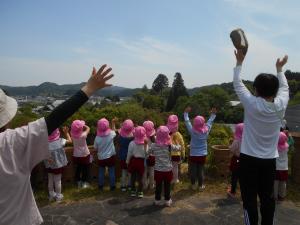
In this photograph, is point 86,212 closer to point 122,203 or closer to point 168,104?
point 122,203

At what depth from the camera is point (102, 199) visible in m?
6.66

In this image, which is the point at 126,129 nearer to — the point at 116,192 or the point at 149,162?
the point at 149,162

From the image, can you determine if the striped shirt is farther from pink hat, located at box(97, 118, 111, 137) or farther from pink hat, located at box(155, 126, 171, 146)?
pink hat, located at box(97, 118, 111, 137)

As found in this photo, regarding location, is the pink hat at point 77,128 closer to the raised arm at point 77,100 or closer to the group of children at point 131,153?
the group of children at point 131,153

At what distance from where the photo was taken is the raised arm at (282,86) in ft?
12.3

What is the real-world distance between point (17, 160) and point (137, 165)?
479 centimetres

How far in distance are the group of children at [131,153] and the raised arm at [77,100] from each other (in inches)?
164

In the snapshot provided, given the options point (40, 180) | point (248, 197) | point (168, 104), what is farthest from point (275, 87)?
point (168, 104)

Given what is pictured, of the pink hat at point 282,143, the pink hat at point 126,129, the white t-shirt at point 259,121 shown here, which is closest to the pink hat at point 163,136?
the pink hat at point 126,129

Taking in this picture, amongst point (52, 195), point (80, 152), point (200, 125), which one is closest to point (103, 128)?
point (80, 152)

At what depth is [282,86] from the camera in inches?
152

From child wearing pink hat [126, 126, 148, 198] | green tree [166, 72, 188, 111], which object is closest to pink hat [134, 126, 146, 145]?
child wearing pink hat [126, 126, 148, 198]

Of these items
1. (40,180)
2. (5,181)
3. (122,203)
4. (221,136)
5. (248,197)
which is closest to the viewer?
(5,181)

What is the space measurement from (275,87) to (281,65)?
→ 36cm
